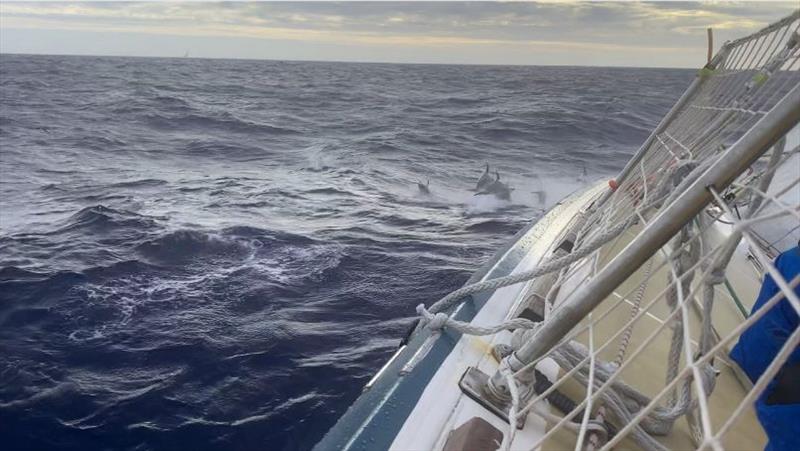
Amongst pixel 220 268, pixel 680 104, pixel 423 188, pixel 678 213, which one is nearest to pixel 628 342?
pixel 678 213

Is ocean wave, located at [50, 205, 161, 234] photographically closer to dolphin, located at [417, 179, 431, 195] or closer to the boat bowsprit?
dolphin, located at [417, 179, 431, 195]

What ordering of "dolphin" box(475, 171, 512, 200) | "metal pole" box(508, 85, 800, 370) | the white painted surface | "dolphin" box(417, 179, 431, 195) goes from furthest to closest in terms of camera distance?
"dolphin" box(417, 179, 431, 195) → "dolphin" box(475, 171, 512, 200) → the white painted surface → "metal pole" box(508, 85, 800, 370)

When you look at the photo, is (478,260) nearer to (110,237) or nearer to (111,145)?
(110,237)

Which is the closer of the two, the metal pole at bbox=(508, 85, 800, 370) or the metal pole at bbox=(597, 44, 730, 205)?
the metal pole at bbox=(508, 85, 800, 370)

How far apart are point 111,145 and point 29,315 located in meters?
14.8

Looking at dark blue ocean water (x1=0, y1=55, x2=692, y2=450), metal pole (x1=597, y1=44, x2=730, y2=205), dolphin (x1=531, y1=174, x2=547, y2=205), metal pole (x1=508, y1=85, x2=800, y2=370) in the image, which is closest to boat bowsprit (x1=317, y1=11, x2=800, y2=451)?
metal pole (x1=508, y1=85, x2=800, y2=370)

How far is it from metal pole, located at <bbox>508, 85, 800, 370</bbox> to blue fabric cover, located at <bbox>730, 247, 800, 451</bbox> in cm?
57

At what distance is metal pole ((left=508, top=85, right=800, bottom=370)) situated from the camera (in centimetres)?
149

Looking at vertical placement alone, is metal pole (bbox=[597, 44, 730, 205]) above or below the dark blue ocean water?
above

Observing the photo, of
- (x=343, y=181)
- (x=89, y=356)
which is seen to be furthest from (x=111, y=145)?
(x=89, y=356)

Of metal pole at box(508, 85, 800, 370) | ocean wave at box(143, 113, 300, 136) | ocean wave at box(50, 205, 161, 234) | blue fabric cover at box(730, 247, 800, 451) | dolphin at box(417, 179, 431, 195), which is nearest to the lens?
metal pole at box(508, 85, 800, 370)

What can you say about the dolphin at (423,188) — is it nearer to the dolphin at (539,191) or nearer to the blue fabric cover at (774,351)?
the dolphin at (539,191)

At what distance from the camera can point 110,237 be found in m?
8.87

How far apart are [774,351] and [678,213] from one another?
3.01 ft
